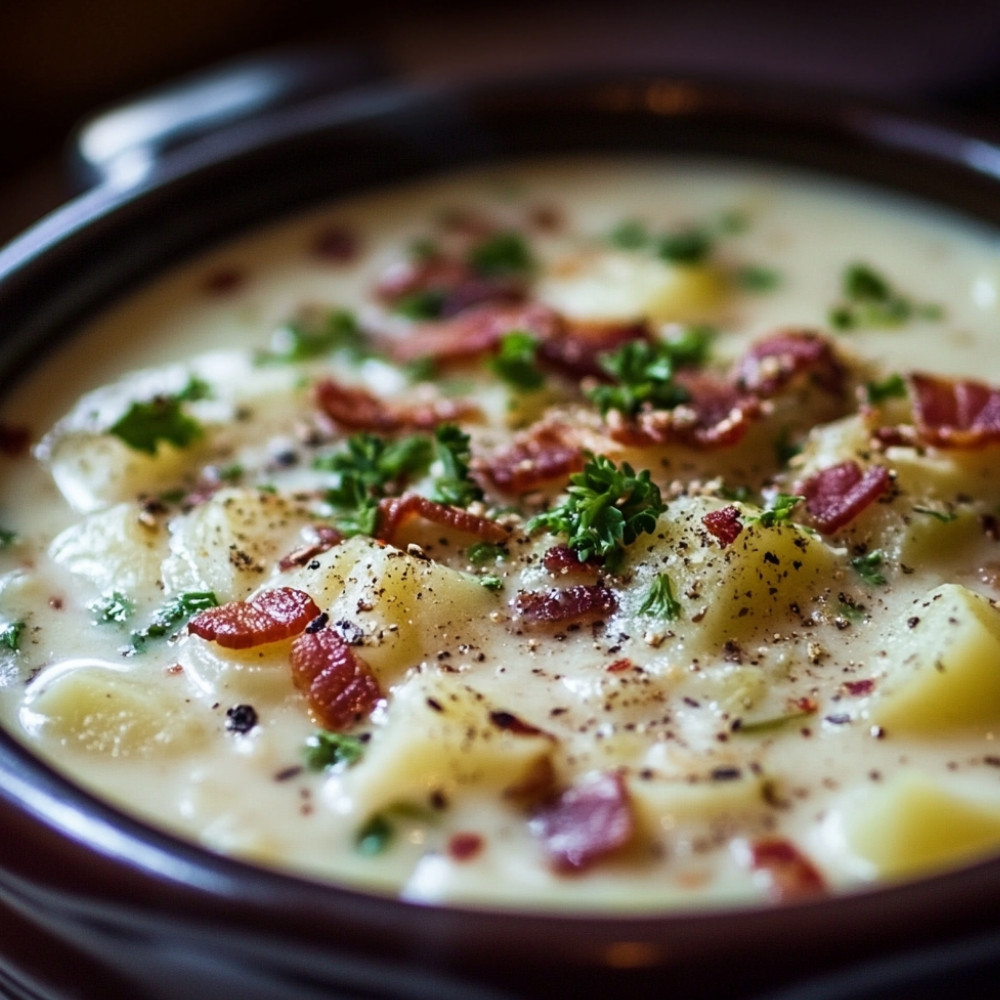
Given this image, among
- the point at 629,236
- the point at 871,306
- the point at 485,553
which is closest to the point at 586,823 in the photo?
the point at 485,553

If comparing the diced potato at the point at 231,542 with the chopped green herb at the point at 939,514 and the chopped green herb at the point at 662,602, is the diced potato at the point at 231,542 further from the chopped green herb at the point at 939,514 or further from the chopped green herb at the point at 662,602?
the chopped green herb at the point at 939,514

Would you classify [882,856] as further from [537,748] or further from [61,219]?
[61,219]

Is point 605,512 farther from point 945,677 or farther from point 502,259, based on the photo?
point 502,259

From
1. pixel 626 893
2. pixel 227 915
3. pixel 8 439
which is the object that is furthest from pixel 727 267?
pixel 227 915

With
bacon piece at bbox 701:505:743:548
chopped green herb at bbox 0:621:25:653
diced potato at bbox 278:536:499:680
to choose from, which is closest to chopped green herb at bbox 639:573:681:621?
bacon piece at bbox 701:505:743:548

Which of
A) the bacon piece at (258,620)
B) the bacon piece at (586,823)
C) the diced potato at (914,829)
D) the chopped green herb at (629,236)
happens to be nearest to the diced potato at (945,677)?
the diced potato at (914,829)

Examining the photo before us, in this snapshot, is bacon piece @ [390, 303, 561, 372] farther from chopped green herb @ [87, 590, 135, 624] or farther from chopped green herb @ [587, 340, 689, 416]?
chopped green herb @ [87, 590, 135, 624]

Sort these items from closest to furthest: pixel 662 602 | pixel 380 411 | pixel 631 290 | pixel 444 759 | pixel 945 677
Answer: pixel 444 759 < pixel 945 677 < pixel 662 602 < pixel 380 411 < pixel 631 290
